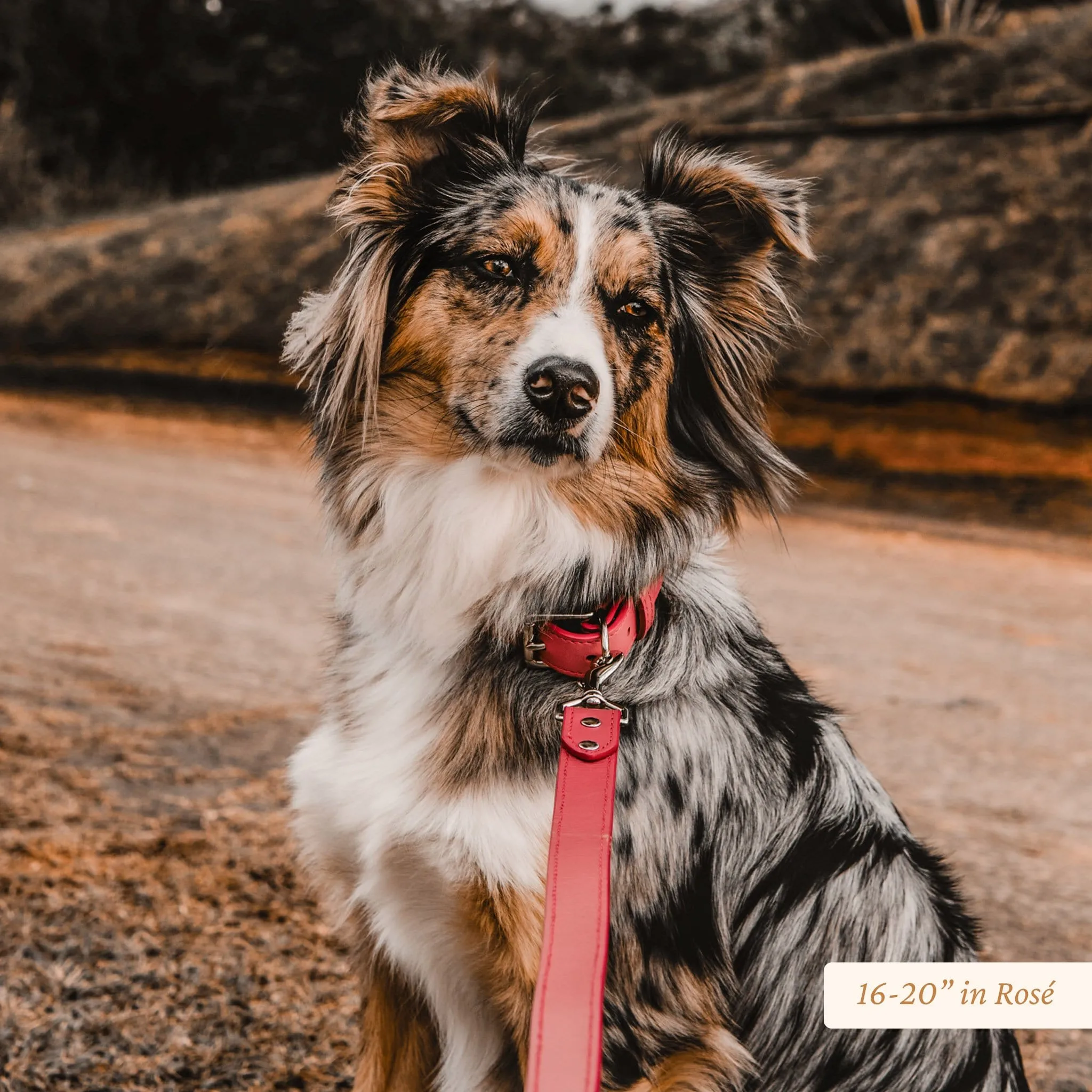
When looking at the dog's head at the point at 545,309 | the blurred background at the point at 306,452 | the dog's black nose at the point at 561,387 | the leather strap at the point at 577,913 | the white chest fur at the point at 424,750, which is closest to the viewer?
the leather strap at the point at 577,913

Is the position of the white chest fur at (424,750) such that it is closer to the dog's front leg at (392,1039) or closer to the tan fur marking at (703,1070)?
the dog's front leg at (392,1039)

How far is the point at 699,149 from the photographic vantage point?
111 inches

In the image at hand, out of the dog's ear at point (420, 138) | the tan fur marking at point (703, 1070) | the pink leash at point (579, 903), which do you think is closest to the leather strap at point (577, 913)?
the pink leash at point (579, 903)

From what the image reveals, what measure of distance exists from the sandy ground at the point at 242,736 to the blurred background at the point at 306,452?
16mm

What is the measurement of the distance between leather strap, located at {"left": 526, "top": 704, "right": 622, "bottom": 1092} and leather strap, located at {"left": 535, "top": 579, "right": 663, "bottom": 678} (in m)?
0.20

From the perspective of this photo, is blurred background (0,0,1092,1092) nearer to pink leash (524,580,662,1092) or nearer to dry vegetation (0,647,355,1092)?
dry vegetation (0,647,355,1092)

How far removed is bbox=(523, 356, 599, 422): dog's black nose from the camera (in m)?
2.37

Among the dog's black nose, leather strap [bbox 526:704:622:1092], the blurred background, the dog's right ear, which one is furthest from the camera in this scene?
the blurred background

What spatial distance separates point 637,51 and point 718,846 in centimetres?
1600

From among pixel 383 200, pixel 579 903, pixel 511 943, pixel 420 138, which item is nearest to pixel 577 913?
pixel 579 903

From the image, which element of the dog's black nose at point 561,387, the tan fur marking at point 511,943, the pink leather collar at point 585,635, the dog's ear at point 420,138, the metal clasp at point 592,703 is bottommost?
the tan fur marking at point 511,943

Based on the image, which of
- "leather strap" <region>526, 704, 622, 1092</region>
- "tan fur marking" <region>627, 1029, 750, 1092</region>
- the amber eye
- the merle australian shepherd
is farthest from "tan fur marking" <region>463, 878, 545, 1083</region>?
the amber eye

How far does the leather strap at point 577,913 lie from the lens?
1848 millimetres

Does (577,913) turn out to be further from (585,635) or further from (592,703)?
(585,635)
